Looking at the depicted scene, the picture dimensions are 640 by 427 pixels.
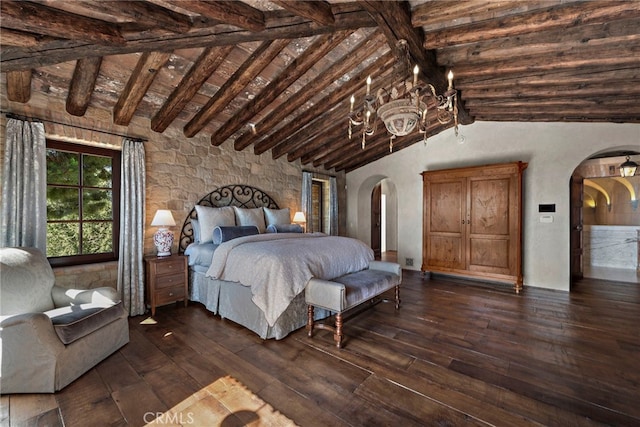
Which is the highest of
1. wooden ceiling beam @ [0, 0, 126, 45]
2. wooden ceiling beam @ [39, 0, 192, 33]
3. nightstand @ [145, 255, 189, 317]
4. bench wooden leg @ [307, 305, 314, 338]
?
wooden ceiling beam @ [39, 0, 192, 33]

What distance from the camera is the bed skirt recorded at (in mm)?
2636

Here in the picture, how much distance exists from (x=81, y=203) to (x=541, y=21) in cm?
499

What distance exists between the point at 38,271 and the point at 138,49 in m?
2.06

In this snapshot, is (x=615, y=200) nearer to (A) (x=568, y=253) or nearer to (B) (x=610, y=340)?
(A) (x=568, y=253)

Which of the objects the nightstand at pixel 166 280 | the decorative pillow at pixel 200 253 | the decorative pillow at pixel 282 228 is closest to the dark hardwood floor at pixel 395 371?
the nightstand at pixel 166 280

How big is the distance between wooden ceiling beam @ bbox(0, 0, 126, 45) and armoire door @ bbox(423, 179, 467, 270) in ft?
15.8

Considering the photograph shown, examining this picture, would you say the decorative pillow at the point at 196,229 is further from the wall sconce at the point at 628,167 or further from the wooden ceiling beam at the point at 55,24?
the wall sconce at the point at 628,167

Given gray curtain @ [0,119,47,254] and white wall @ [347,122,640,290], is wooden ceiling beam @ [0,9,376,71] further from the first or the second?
white wall @ [347,122,640,290]

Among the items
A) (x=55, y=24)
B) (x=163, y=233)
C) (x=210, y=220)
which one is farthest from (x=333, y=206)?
→ (x=55, y=24)

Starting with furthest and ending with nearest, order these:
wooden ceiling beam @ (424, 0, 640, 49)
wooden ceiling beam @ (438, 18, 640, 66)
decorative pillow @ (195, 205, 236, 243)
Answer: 1. decorative pillow @ (195, 205, 236, 243)
2. wooden ceiling beam @ (438, 18, 640, 66)
3. wooden ceiling beam @ (424, 0, 640, 49)

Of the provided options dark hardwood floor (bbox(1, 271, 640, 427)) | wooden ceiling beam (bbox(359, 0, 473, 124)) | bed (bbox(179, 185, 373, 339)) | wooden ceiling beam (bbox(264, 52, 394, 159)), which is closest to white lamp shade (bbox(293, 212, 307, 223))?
bed (bbox(179, 185, 373, 339))

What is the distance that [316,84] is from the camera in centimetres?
331

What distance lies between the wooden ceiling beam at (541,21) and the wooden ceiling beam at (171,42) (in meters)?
0.81

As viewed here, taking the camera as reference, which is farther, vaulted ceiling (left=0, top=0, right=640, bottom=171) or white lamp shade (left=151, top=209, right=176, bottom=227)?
white lamp shade (left=151, top=209, right=176, bottom=227)
